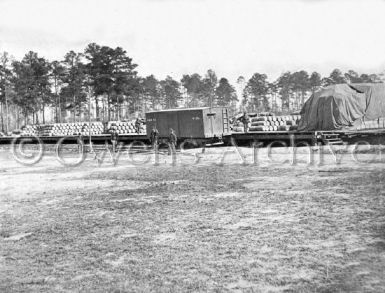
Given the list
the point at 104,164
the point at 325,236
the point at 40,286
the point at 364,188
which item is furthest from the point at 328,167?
the point at 40,286

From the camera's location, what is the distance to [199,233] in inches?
299

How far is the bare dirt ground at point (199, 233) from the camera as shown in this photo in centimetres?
546

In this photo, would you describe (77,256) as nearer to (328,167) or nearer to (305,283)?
(305,283)

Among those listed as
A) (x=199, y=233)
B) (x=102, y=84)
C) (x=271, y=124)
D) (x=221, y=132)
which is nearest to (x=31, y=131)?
(x=102, y=84)

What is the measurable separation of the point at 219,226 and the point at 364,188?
5.14m

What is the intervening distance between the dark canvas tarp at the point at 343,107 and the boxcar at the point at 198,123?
4.79 m

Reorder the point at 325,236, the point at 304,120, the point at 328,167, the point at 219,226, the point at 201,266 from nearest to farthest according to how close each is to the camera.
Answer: the point at 201,266, the point at 325,236, the point at 219,226, the point at 328,167, the point at 304,120

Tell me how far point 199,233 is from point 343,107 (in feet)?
58.0

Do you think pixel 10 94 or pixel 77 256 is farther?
pixel 10 94

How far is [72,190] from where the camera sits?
12.8 m

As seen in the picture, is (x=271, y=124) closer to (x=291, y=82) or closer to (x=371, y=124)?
(x=371, y=124)

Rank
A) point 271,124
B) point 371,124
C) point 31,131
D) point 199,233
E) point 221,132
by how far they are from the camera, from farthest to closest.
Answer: point 31,131 < point 271,124 < point 221,132 < point 371,124 < point 199,233

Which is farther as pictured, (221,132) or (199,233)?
(221,132)

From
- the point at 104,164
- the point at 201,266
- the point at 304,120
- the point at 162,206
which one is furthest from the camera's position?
the point at 304,120
